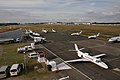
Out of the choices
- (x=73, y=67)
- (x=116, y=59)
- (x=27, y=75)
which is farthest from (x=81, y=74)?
(x=116, y=59)

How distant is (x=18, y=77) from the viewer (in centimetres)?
3966

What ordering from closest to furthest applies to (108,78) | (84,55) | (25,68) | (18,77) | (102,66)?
(108,78), (18,77), (102,66), (25,68), (84,55)

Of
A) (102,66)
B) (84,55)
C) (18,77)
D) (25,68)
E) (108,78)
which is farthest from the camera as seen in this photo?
(84,55)

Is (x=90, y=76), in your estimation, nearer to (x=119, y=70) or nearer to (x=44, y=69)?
(x=119, y=70)

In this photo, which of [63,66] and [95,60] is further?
[63,66]

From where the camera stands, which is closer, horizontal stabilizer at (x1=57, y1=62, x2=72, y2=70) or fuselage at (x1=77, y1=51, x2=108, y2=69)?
fuselage at (x1=77, y1=51, x2=108, y2=69)

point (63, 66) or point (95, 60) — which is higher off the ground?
point (95, 60)

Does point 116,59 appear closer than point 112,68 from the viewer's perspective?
No

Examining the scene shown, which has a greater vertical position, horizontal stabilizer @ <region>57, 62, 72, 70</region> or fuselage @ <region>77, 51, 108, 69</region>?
fuselage @ <region>77, 51, 108, 69</region>

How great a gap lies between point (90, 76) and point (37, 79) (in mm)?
11959

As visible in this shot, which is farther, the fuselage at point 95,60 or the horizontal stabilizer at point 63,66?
the horizontal stabilizer at point 63,66

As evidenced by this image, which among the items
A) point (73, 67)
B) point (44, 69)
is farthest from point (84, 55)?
point (44, 69)

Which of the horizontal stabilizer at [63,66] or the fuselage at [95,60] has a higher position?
the fuselage at [95,60]

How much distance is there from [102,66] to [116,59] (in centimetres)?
1107
